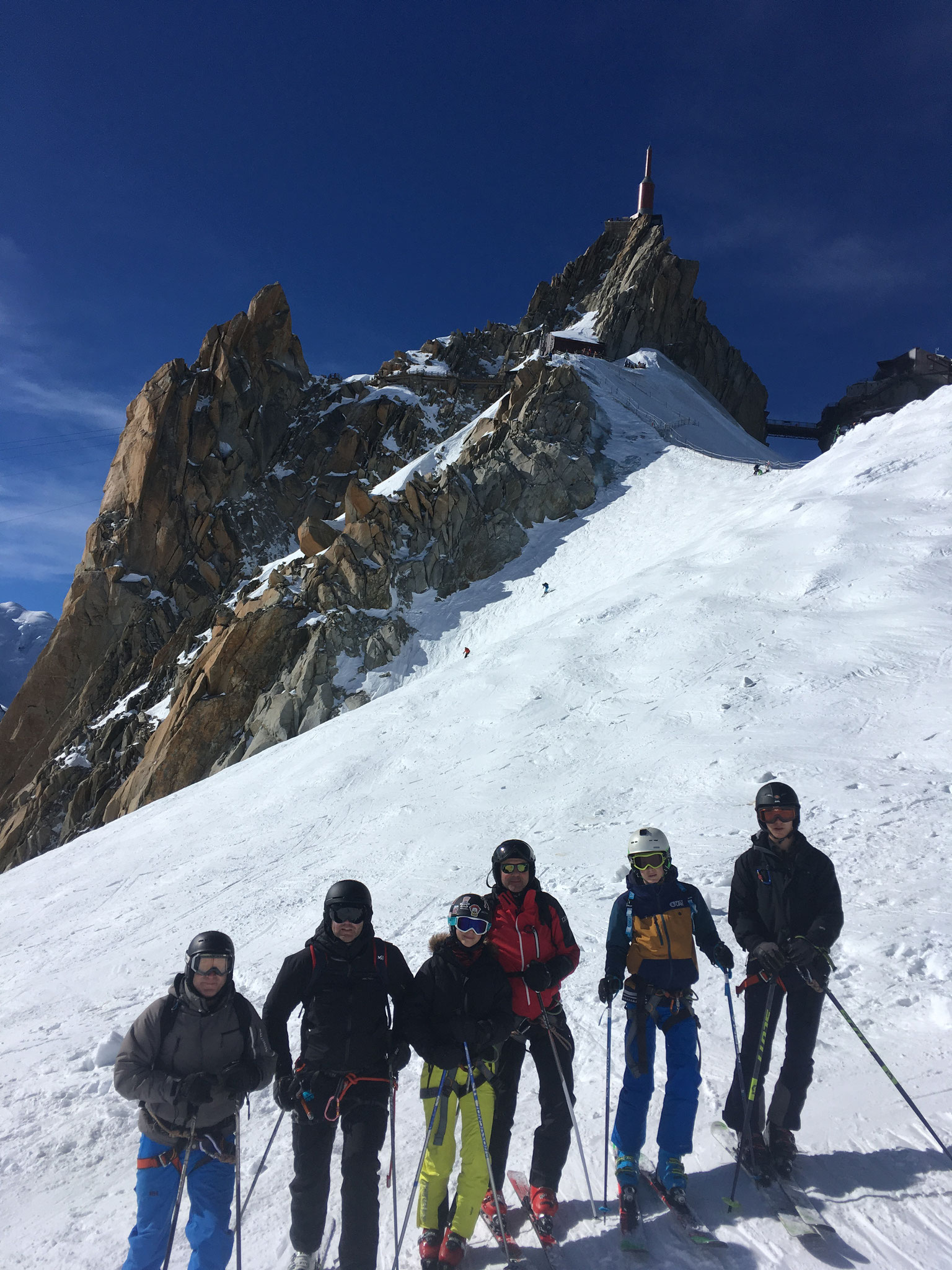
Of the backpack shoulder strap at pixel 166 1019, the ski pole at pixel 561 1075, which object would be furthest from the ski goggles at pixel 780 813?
the backpack shoulder strap at pixel 166 1019

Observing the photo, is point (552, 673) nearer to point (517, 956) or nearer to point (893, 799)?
point (893, 799)

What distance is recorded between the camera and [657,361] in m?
57.0

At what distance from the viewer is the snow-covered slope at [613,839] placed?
154 inches

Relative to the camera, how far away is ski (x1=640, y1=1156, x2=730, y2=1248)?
3322mm

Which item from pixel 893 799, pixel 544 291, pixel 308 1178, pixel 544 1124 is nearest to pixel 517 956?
pixel 544 1124

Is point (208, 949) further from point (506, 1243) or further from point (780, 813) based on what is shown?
point (780, 813)

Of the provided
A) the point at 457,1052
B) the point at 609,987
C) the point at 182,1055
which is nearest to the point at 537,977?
the point at 609,987

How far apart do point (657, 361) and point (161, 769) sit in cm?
5016

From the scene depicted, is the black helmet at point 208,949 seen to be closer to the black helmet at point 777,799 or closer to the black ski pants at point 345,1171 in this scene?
the black ski pants at point 345,1171

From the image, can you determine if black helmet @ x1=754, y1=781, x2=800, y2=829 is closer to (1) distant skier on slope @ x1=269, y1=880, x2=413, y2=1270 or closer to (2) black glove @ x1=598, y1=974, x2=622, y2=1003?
(2) black glove @ x1=598, y1=974, x2=622, y2=1003

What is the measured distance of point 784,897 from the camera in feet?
12.9

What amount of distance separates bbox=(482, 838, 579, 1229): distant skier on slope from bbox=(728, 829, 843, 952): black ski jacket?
106cm

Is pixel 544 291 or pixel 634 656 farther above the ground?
pixel 544 291

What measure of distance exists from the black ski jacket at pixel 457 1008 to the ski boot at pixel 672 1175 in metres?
1.12
